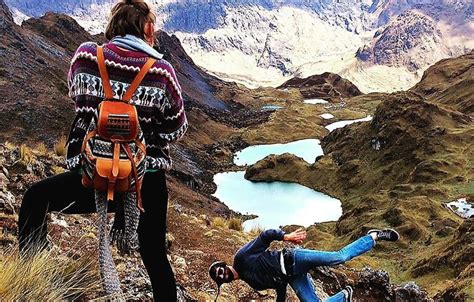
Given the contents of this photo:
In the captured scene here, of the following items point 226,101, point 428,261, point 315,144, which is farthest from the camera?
point 226,101

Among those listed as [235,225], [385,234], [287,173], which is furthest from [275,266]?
[287,173]

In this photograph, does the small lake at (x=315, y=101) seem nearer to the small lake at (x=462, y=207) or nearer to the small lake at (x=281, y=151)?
the small lake at (x=281, y=151)

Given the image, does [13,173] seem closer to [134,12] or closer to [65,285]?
[65,285]

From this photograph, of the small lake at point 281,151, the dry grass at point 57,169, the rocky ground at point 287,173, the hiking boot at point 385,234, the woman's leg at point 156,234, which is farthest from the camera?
the small lake at point 281,151

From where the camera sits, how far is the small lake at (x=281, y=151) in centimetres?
9875

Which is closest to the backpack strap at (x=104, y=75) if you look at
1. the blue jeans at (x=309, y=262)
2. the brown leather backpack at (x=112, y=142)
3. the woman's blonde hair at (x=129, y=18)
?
the brown leather backpack at (x=112, y=142)

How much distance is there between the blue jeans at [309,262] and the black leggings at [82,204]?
6.53 feet

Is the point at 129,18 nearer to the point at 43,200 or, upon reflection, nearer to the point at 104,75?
the point at 104,75

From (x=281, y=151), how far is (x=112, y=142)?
104 meters

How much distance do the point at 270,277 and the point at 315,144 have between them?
107 meters

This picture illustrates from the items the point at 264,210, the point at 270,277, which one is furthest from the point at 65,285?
the point at 264,210

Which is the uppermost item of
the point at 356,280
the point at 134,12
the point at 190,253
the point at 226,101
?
the point at 134,12

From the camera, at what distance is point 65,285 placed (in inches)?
188

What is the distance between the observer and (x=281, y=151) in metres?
108
